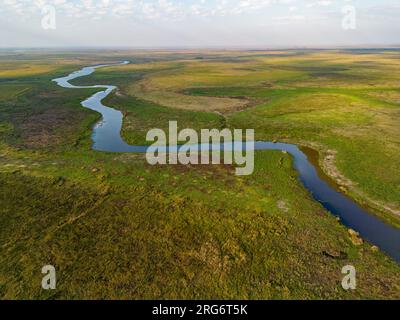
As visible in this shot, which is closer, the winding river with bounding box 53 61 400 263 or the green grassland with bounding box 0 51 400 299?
the green grassland with bounding box 0 51 400 299

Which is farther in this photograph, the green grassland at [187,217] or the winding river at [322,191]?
the winding river at [322,191]

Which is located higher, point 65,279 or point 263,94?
point 263,94

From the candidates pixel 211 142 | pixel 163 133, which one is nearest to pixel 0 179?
pixel 163 133

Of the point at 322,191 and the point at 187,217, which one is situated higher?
the point at 322,191

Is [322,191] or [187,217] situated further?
[322,191]

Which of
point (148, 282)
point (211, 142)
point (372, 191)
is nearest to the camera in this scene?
point (148, 282)

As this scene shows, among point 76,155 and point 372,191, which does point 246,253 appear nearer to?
point 372,191
